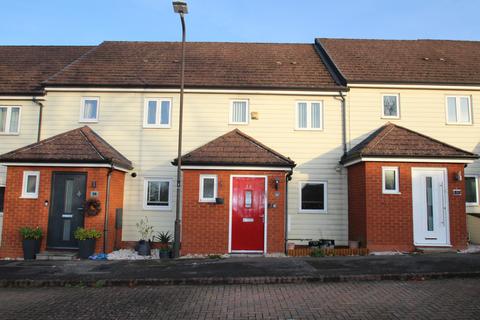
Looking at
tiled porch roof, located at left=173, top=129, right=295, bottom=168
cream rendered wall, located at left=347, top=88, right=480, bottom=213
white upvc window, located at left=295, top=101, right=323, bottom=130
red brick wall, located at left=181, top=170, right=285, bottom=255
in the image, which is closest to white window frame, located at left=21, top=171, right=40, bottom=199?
tiled porch roof, located at left=173, top=129, right=295, bottom=168

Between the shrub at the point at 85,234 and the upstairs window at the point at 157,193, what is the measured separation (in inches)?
96.4

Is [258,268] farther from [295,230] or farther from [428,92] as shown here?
[428,92]

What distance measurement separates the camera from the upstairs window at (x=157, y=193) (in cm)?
1402

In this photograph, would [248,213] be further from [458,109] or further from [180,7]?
[458,109]

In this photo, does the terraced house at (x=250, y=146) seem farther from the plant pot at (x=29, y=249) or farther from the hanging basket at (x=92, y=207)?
the plant pot at (x=29, y=249)

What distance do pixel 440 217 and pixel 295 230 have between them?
15.3 feet

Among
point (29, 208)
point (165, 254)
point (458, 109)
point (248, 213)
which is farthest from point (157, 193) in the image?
point (458, 109)

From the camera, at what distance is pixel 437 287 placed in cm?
792

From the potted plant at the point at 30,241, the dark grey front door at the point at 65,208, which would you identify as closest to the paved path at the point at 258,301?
the potted plant at the point at 30,241

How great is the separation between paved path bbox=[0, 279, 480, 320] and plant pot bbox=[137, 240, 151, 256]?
13.7ft

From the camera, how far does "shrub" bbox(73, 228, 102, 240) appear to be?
11633 millimetres

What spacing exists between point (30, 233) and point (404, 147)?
11.9 metres

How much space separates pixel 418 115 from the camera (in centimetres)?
1455

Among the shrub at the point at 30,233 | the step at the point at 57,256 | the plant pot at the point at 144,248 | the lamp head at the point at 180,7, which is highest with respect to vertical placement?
the lamp head at the point at 180,7
